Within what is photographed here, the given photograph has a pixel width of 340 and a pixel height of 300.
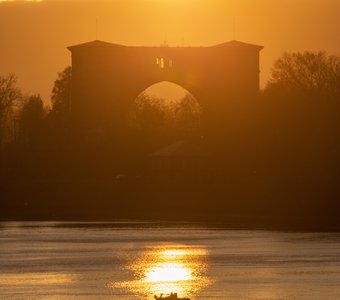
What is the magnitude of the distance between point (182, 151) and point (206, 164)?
10.0 feet

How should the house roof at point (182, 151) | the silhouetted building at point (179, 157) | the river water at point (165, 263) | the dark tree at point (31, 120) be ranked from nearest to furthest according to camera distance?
the river water at point (165, 263), the silhouetted building at point (179, 157), the house roof at point (182, 151), the dark tree at point (31, 120)

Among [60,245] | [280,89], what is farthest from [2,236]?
[280,89]

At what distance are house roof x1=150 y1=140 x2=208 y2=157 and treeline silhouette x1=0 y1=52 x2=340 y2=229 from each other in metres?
0.06

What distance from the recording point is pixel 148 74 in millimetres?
86062

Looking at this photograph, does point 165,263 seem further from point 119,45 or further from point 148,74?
point 119,45

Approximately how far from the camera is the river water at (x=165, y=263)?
29484 millimetres

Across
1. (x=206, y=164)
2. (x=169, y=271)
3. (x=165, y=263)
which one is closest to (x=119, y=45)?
(x=206, y=164)

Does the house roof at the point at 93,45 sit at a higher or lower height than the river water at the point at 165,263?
higher

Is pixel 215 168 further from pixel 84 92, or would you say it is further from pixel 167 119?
pixel 167 119

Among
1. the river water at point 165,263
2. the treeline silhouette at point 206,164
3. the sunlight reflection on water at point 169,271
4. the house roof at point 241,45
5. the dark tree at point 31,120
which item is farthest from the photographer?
the house roof at point 241,45

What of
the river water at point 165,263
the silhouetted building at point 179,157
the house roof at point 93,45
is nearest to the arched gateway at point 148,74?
the house roof at point 93,45

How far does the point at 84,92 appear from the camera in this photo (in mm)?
87375

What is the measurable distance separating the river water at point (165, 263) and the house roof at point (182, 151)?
1105 inches

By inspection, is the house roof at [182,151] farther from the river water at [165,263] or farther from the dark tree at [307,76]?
the river water at [165,263]
